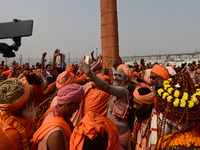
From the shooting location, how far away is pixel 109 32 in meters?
5.06

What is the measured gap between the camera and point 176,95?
1.54 metres

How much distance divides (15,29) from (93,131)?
1353mm

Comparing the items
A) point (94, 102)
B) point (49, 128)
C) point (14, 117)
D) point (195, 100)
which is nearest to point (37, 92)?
point (94, 102)

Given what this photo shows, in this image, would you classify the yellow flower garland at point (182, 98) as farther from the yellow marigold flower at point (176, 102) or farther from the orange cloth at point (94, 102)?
the orange cloth at point (94, 102)

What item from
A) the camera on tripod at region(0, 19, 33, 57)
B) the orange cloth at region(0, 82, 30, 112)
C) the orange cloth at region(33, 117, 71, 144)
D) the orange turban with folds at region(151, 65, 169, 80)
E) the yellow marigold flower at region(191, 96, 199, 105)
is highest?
the camera on tripod at region(0, 19, 33, 57)

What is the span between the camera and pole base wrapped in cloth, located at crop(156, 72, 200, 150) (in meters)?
1.50

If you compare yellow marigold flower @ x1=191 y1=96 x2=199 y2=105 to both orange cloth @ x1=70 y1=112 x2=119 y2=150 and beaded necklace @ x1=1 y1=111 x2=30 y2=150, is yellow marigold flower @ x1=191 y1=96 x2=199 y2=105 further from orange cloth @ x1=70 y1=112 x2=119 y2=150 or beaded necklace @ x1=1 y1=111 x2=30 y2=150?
beaded necklace @ x1=1 y1=111 x2=30 y2=150

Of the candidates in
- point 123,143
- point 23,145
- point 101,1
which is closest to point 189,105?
point 123,143

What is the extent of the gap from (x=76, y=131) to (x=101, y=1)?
4.72 metres

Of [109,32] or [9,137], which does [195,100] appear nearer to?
[9,137]

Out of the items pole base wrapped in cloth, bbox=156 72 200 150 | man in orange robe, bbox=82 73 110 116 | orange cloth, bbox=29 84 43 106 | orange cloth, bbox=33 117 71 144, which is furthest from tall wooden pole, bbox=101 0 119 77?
orange cloth, bbox=33 117 71 144

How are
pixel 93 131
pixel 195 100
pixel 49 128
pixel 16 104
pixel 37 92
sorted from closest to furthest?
1. pixel 93 131
2. pixel 195 100
3. pixel 49 128
4. pixel 16 104
5. pixel 37 92

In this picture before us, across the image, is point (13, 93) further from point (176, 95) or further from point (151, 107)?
point (151, 107)

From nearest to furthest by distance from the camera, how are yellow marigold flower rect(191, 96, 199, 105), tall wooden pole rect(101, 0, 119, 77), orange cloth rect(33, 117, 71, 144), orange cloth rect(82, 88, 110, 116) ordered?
yellow marigold flower rect(191, 96, 199, 105) < orange cloth rect(33, 117, 71, 144) < orange cloth rect(82, 88, 110, 116) < tall wooden pole rect(101, 0, 119, 77)
